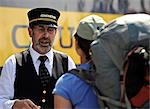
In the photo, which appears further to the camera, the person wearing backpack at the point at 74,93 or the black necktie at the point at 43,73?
the black necktie at the point at 43,73

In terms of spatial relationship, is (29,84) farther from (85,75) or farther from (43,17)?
(85,75)

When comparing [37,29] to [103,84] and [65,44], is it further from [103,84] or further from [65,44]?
[103,84]

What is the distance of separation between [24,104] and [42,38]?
1.66 ft

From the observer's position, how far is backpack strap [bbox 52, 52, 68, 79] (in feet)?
8.00

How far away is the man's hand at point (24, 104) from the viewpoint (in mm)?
2158

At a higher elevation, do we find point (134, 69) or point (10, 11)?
point (10, 11)

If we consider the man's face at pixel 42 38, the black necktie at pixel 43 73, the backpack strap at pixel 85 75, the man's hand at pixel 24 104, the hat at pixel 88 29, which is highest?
the hat at pixel 88 29

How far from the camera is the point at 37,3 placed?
2.95 meters

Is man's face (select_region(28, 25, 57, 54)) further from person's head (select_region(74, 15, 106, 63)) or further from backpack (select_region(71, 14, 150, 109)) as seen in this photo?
backpack (select_region(71, 14, 150, 109))

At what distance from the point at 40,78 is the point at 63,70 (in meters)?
0.17

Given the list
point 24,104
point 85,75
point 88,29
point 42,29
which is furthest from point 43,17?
point 85,75

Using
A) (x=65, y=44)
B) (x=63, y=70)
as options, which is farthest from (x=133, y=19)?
(x=65, y=44)

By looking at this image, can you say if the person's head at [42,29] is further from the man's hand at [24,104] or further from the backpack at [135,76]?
the backpack at [135,76]

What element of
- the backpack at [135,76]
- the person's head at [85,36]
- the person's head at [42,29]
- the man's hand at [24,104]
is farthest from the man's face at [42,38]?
the backpack at [135,76]
